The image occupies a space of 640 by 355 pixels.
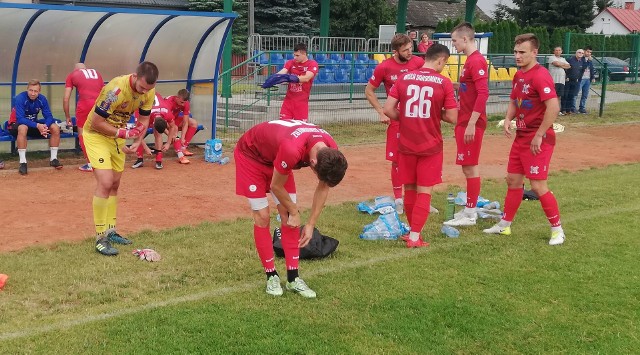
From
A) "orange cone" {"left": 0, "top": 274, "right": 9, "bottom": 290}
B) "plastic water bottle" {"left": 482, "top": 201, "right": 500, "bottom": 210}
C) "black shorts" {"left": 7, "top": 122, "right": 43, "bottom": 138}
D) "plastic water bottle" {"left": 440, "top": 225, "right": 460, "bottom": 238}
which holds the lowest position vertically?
"orange cone" {"left": 0, "top": 274, "right": 9, "bottom": 290}

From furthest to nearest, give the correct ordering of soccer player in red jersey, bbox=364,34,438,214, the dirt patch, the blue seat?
1. the blue seat
2. soccer player in red jersey, bbox=364,34,438,214
3. the dirt patch

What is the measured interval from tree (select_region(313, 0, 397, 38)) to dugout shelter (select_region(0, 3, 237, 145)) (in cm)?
3494

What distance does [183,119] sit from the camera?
42.6 feet

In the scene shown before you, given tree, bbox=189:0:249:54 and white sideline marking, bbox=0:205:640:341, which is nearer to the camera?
white sideline marking, bbox=0:205:640:341

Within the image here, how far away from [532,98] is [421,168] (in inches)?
56.2

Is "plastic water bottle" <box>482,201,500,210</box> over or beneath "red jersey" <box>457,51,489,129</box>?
beneath

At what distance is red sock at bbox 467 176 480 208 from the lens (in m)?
7.93

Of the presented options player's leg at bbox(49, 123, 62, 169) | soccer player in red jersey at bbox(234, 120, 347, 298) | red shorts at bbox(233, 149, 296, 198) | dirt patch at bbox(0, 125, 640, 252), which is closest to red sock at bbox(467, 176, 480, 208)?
dirt patch at bbox(0, 125, 640, 252)

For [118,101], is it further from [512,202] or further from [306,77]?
[306,77]

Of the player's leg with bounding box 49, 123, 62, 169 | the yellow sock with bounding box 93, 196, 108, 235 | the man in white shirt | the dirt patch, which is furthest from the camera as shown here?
the man in white shirt

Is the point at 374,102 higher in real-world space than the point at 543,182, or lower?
higher

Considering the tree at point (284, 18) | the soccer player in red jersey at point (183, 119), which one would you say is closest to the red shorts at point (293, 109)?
the soccer player in red jersey at point (183, 119)

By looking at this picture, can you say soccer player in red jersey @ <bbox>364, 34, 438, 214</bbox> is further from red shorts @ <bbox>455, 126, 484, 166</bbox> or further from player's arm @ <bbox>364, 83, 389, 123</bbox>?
red shorts @ <bbox>455, 126, 484, 166</bbox>

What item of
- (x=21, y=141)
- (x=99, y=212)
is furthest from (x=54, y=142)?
(x=99, y=212)
